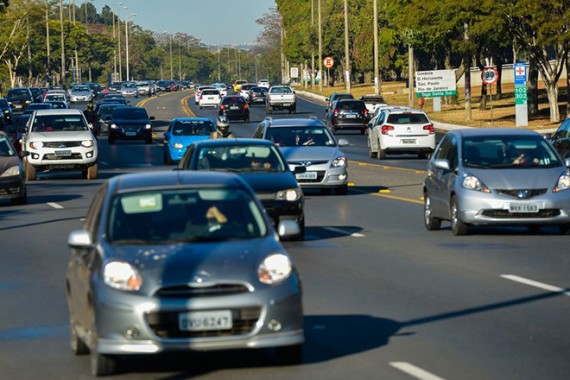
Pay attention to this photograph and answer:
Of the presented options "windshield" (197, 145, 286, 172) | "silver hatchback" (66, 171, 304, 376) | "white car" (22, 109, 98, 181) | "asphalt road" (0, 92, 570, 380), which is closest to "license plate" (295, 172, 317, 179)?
"asphalt road" (0, 92, 570, 380)

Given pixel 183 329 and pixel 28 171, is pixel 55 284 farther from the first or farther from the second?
pixel 28 171

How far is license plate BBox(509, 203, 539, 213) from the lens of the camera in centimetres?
1978

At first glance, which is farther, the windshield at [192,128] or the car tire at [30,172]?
the windshield at [192,128]

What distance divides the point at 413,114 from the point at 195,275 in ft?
119

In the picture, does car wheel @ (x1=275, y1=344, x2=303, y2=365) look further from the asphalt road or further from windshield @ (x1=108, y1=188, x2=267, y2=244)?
windshield @ (x1=108, y1=188, x2=267, y2=244)

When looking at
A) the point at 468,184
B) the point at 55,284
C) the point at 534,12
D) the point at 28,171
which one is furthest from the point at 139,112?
the point at 55,284

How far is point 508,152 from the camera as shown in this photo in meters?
20.7

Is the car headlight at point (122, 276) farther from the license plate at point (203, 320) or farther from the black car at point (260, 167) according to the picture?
the black car at point (260, 167)

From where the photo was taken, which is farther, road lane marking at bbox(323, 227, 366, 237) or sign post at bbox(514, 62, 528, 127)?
sign post at bbox(514, 62, 528, 127)

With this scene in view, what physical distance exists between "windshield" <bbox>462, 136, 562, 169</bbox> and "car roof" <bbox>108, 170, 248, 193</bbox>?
10146 millimetres

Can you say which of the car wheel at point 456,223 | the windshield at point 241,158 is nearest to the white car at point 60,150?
the windshield at point 241,158

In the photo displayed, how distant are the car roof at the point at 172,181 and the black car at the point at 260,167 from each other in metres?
8.87

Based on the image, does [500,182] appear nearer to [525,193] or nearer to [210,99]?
[525,193]

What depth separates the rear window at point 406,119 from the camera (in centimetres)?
4462
